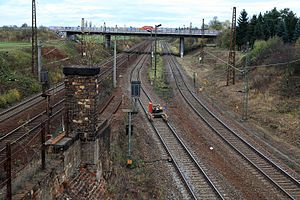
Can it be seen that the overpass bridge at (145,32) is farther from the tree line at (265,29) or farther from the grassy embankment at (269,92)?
the grassy embankment at (269,92)

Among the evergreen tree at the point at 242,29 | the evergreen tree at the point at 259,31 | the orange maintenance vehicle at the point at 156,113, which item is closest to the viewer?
the orange maintenance vehicle at the point at 156,113

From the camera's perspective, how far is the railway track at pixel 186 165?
48.0ft

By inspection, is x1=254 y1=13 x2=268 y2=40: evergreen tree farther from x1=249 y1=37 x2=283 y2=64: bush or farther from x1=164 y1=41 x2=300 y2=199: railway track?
x1=164 y1=41 x2=300 y2=199: railway track

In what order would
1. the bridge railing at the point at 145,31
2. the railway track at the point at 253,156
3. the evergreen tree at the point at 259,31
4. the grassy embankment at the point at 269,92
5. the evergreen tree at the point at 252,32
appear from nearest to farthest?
the railway track at the point at 253,156 → the grassy embankment at the point at 269,92 → the evergreen tree at the point at 259,31 → the evergreen tree at the point at 252,32 → the bridge railing at the point at 145,31

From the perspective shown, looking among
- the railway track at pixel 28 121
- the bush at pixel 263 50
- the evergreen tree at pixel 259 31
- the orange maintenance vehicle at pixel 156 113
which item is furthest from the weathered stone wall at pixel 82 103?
the evergreen tree at pixel 259 31

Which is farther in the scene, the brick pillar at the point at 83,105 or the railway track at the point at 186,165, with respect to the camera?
the railway track at the point at 186,165

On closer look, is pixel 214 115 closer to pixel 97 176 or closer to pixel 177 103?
pixel 177 103

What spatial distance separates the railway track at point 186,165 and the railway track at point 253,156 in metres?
2.54

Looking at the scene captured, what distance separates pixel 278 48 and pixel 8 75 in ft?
88.9

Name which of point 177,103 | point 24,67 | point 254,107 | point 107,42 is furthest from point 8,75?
point 107,42

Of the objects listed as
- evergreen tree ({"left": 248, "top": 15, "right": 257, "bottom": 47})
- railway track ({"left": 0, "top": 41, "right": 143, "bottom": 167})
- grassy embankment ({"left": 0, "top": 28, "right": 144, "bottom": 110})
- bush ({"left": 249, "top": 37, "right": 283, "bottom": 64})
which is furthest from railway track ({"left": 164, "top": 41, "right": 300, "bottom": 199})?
evergreen tree ({"left": 248, "top": 15, "right": 257, "bottom": 47})

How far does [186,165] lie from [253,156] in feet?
12.6

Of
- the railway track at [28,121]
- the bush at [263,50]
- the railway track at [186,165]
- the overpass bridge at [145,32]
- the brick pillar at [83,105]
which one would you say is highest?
the overpass bridge at [145,32]

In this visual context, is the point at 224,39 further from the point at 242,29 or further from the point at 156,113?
the point at 156,113
